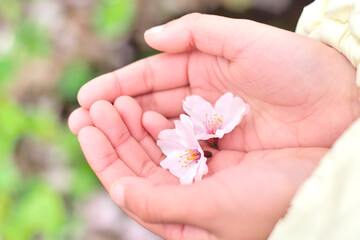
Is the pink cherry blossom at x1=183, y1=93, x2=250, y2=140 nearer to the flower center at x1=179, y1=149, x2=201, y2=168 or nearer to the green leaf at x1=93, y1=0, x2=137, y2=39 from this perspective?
the flower center at x1=179, y1=149, x2=201, y2=168

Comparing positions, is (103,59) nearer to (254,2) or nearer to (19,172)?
(19,172)

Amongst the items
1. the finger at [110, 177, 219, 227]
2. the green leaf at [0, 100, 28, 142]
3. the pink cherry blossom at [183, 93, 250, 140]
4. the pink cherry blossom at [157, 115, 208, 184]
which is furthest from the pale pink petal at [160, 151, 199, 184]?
the green leaf at [0, 100, 28, 142]

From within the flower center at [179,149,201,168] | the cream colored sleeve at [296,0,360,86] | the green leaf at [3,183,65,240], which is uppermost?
the cream colored sleeve at [296,0,360,86]

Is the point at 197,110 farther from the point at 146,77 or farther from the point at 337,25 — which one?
the point at 337,25

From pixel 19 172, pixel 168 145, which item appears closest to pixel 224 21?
pixel 168 145

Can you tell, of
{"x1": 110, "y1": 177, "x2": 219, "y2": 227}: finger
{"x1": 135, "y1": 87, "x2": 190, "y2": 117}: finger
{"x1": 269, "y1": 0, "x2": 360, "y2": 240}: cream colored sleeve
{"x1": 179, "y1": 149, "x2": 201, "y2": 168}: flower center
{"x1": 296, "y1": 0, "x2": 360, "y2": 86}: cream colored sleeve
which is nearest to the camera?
{"x1": 269, "y1": 0, "x2": 360, "y2": 240}: cream colored sleeve

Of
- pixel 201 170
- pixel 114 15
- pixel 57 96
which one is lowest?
pixel 201 170

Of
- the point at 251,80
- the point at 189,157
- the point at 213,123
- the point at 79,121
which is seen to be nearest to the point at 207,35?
the point at 251,80

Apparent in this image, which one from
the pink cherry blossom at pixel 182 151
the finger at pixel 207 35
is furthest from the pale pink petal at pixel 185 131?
the finger at pixel 207 35
